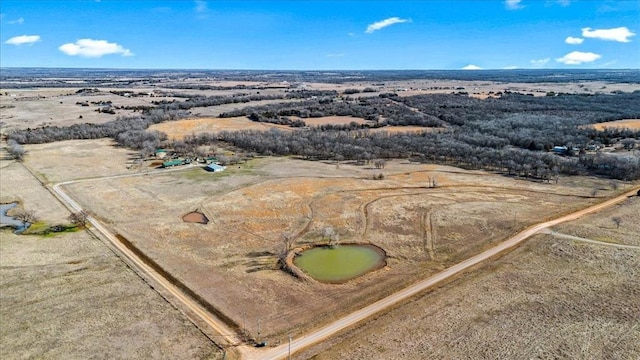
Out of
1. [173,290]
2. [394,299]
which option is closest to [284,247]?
[173,290]

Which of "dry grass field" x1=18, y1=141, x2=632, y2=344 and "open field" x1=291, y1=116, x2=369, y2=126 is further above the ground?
"open field" x1=291, y1=116, x2=369, y2=126

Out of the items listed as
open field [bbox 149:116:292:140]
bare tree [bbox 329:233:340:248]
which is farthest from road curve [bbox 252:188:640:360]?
open field [bbox 149:116:292:140]

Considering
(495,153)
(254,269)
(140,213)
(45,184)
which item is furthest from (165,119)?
(254,269)

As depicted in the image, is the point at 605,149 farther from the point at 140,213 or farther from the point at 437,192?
the point at 140,213

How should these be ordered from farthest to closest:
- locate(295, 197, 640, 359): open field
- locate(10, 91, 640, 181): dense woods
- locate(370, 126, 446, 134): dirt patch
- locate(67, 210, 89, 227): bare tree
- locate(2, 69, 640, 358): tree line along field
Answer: locate(370, 126, 446, 134): dirt patch
locate(10, 91, 640, 181): dense woods
locate(67, 210, 89, 227): bare tree
locate(2, 69, 640, 358): tree line along field
locate(295, 197, 640, 359): open field

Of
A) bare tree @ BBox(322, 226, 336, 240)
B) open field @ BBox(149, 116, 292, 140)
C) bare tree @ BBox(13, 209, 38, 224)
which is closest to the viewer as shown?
bare tree @ BBox(322, 226, 336, 240)

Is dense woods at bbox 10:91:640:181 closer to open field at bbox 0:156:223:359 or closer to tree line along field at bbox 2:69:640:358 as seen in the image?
tree line along field at bbox 2:69:640:358
